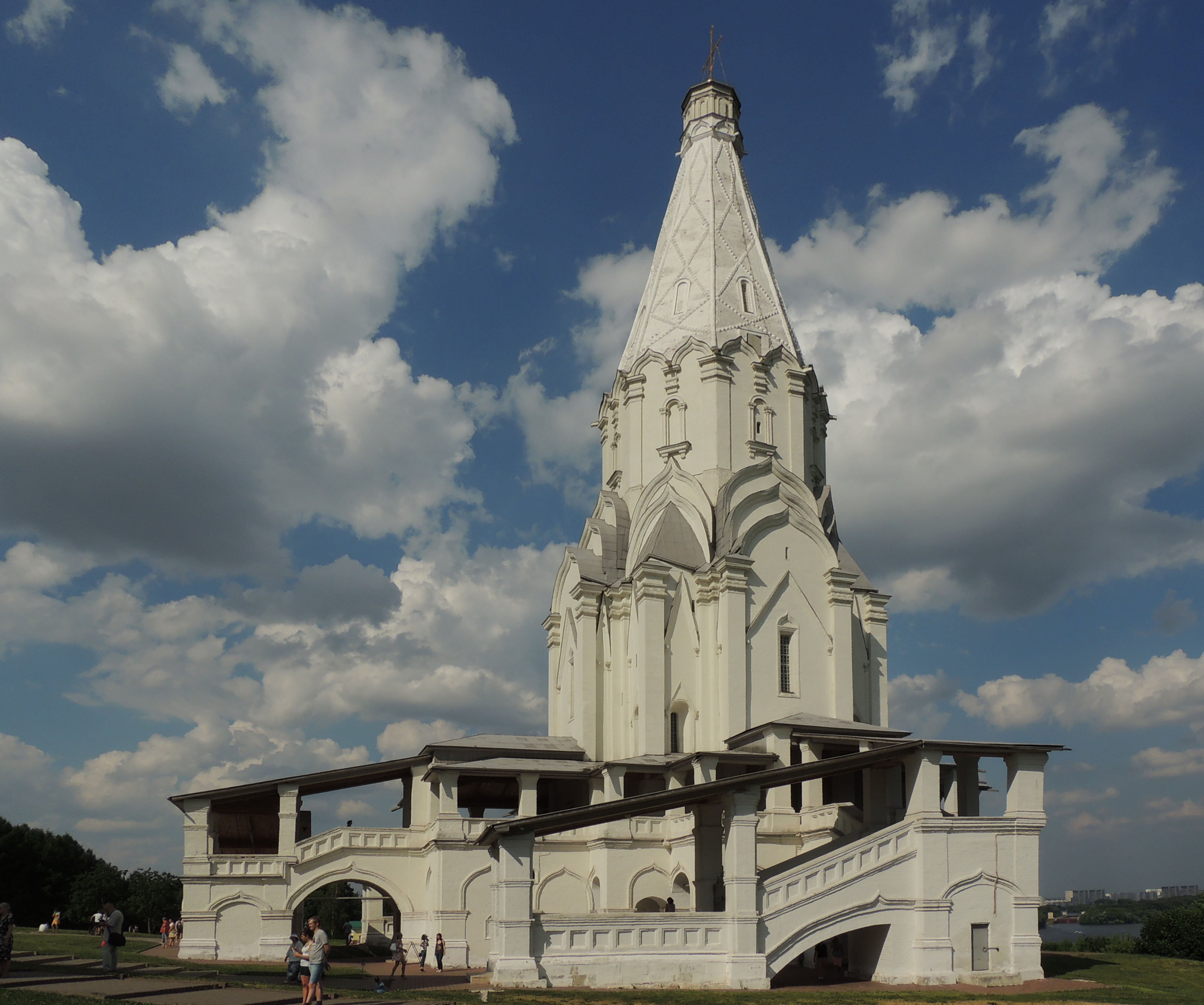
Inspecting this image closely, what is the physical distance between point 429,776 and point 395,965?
8.35m

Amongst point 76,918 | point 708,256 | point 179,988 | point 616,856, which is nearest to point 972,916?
point 616,856

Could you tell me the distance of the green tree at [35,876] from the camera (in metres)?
50.8

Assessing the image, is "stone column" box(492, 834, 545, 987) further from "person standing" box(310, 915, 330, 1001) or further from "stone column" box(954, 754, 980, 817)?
"stone column" box(954, 754, 980, 817)

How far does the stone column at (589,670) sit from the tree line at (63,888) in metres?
29.7

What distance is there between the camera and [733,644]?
3188 cm

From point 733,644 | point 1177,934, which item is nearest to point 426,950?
point 733,644

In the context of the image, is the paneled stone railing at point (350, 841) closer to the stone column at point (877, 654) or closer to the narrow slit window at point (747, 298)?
the stone column at point (877, 654)

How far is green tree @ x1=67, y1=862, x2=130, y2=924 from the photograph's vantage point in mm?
50125

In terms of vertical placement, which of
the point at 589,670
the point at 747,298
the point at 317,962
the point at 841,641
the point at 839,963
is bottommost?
the point at 839,963

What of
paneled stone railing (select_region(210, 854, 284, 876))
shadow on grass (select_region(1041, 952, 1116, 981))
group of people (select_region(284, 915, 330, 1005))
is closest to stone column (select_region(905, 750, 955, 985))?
shadow on grass (select_region(1041, 952, 1116, 981))

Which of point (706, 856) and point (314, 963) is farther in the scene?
point (706, 856)

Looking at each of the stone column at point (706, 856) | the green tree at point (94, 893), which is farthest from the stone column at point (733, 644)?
the green tree at point (94, 893)

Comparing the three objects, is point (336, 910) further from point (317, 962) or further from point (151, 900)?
point (317, 962)

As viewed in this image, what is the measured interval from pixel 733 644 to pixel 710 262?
1415 centimetres
